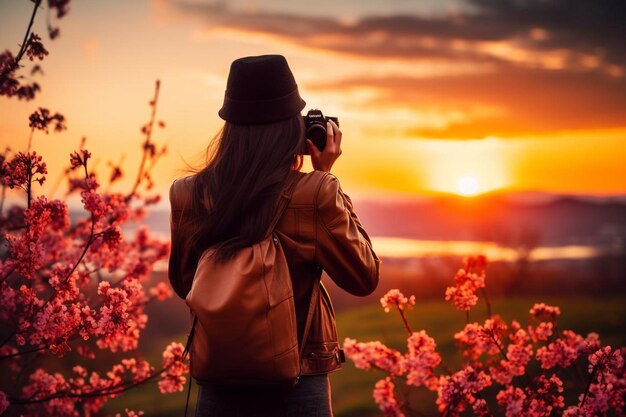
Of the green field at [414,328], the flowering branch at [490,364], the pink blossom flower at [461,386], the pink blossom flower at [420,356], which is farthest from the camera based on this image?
the green field at [414,328]

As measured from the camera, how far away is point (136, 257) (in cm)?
481

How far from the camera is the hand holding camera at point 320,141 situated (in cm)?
219

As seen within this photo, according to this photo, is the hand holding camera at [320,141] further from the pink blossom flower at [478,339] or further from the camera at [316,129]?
the pink blossom flower at [478,339]

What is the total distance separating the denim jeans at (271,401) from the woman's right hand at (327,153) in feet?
2.34

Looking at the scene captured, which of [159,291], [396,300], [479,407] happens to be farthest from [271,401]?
[159,291]

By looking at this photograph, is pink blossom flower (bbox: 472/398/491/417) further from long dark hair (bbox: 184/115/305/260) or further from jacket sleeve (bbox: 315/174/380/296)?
long dark hair (bbox: 184/115/305/260)

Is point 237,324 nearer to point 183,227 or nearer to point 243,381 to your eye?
point 243,381

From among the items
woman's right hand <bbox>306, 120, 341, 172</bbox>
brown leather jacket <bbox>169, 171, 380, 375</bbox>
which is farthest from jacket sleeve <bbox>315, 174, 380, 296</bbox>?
woman's right hand <bbox>306, 120, 341, 172</bbox>

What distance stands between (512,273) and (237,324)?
14551 millimetres

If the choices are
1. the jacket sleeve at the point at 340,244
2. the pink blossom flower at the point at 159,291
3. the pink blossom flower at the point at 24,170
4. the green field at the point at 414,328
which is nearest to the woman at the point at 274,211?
the jacket sleeve at the point at 340,244

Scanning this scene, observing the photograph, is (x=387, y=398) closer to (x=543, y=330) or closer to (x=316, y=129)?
(x=543, y=330)

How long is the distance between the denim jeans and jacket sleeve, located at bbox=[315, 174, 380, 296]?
35cm

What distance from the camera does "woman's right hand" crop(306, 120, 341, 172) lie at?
86.2 inches

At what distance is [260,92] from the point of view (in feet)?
6.98
